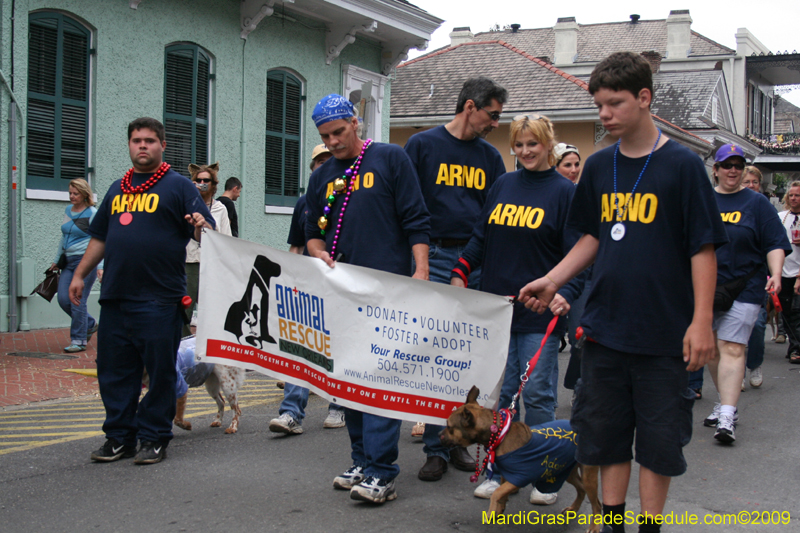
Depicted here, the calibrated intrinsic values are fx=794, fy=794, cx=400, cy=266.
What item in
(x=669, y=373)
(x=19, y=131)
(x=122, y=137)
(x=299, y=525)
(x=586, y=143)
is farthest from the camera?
(x=586, y=143)

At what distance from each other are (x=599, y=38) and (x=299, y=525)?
4620cm

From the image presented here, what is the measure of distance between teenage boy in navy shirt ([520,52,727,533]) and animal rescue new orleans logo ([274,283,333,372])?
1545mm

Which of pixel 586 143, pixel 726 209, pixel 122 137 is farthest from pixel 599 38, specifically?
pixel 726 209

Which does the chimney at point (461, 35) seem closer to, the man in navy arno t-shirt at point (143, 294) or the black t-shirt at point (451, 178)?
the black t-shirt at point (451, 178)

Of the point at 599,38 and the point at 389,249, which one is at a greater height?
the point at 599,38

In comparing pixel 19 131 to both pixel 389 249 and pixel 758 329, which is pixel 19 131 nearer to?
pixel 389 249

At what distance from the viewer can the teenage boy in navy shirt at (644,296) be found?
306 cm

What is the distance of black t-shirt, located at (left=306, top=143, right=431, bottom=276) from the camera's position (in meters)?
4.37

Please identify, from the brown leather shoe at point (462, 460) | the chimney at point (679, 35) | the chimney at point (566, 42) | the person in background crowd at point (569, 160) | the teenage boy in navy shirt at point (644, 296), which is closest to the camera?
the teenage boy in navy shirt at point (644, 296)

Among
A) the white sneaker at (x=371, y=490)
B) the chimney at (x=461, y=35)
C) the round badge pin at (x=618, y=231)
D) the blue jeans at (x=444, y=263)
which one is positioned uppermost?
the chimney at (x=461, y=35)

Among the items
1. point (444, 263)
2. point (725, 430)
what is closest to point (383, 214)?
point (444, 263)

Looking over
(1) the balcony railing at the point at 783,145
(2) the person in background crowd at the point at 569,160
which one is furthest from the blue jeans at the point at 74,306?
(1) the balcony railing at the point at 783,145

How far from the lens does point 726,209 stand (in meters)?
6.35

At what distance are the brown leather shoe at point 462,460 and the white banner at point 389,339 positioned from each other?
0.93 meters
